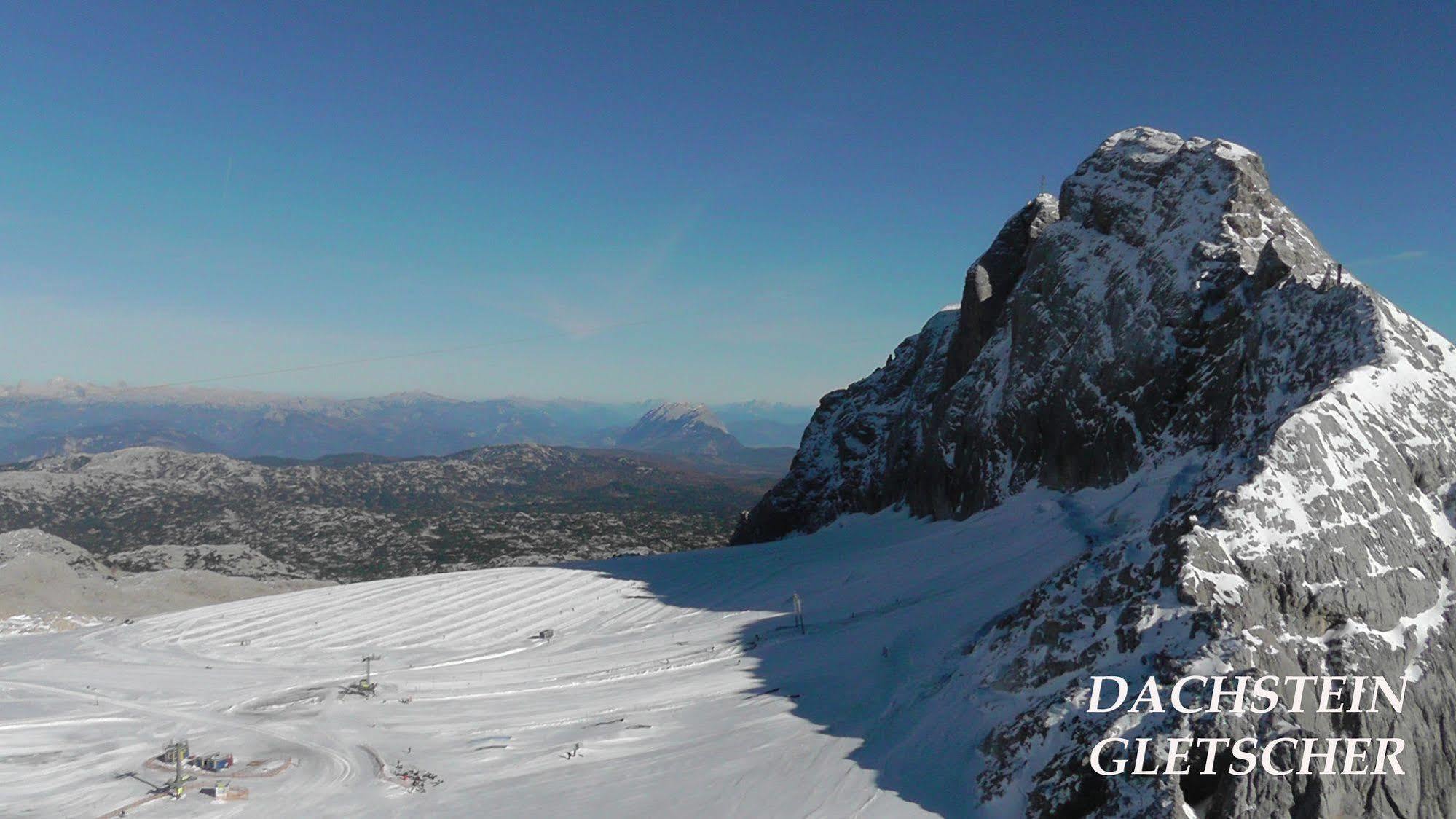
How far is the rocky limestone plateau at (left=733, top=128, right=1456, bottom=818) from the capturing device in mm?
17578

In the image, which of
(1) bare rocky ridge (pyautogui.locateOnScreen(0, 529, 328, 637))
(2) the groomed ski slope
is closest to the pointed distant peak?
(2) the groomed ski slope

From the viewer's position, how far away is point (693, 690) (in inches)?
1140

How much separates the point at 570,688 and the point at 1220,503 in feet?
75.9

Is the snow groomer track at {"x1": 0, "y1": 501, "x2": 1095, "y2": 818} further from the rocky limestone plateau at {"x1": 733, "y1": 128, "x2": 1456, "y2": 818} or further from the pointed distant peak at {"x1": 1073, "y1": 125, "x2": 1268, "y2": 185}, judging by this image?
the pointed distant peak at {"x1": 1073, "y1": 125, "x2": 1268, "y2": 185}

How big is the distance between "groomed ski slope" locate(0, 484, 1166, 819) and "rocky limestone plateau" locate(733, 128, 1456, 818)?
240 cm

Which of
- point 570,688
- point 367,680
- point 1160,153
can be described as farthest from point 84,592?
point 1160,153

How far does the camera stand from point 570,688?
101ft

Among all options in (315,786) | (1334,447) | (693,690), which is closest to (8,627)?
(315,786)

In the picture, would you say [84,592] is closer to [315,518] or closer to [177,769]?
[177,769]

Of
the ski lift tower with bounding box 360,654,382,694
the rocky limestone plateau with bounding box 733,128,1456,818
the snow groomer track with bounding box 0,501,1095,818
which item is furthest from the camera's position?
the ski lift tower with bounding box 360,654,382,694

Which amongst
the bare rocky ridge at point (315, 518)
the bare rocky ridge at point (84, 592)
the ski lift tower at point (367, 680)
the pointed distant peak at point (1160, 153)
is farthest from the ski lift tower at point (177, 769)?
the bare rocky ridge at point (315, 518)

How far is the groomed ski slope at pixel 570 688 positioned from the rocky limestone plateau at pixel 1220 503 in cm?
240

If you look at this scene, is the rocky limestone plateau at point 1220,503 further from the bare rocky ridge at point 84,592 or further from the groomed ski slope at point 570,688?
the bare rocky ridge at point 84,592

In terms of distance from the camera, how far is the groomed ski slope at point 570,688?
69.9ft
